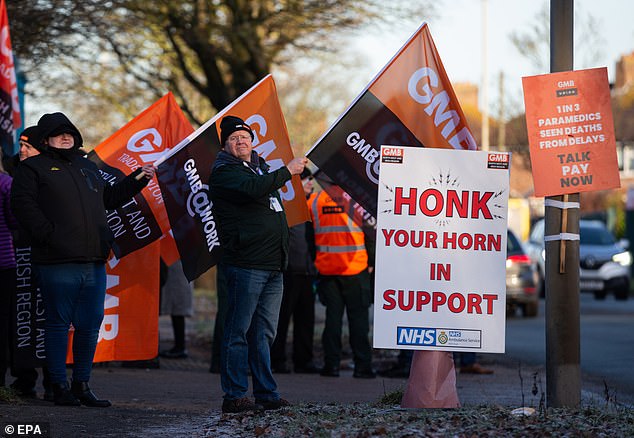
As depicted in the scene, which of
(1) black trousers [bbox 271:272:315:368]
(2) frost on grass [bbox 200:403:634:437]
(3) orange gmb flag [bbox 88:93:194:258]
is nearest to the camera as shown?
(2) frost on grass [bbox 200:403:634:437]

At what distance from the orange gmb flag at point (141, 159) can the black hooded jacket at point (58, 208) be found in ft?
4.16

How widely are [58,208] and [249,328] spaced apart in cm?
156

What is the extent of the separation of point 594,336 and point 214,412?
958 centimetres

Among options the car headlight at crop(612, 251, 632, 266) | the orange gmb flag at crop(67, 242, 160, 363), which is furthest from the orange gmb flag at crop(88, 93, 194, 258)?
the car headlight at crop(612, 251, 632, 266)

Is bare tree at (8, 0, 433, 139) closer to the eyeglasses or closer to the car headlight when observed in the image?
the car headlight

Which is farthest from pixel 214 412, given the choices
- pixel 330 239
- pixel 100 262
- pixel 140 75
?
pixel 140 75

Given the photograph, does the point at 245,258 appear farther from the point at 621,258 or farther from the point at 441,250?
the point at 621,258

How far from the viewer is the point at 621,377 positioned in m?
11.8

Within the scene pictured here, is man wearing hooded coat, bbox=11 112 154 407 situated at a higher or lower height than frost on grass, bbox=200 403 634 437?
higher

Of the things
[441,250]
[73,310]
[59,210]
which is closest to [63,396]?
[73,310]

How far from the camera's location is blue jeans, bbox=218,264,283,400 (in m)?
8.15

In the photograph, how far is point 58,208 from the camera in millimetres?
8578

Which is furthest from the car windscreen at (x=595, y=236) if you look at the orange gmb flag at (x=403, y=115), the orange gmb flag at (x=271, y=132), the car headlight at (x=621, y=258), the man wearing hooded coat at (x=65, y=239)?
the man wearing hooded coat at (x=65, y=239)

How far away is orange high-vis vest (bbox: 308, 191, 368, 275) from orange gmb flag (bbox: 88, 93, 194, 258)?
194cm
